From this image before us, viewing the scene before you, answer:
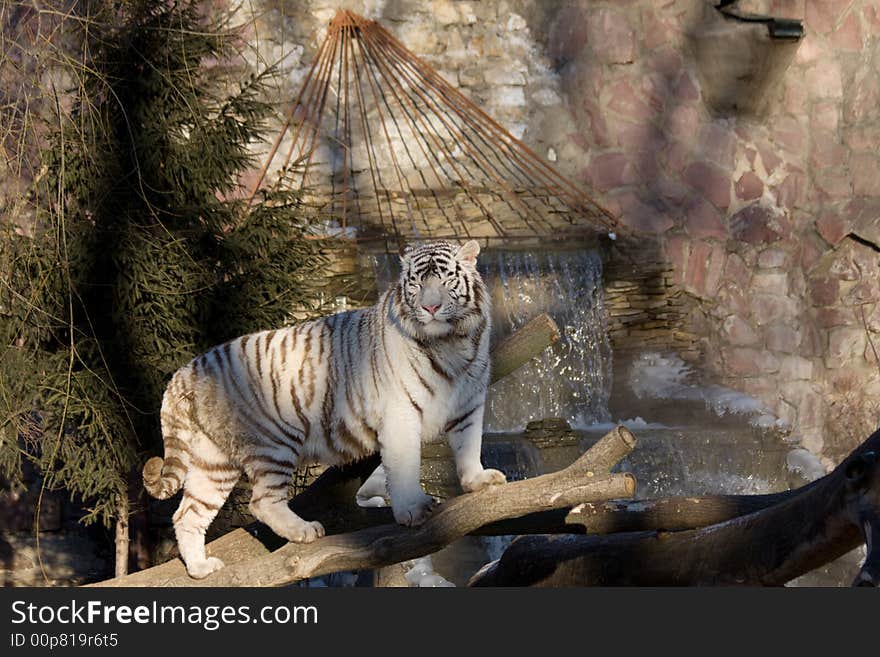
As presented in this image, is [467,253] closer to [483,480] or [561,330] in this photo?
[483,480]

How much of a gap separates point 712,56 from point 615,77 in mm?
697

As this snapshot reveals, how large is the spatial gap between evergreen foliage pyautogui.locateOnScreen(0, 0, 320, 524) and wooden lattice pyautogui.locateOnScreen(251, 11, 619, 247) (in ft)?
6.79

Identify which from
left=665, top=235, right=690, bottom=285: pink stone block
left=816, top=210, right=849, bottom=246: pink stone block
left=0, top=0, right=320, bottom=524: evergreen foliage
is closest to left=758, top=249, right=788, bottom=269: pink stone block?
left=816, top=210, right=849, bottom=246: pink stone block

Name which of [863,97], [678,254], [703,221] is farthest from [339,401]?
[863,97]

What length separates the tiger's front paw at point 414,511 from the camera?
10.9ft

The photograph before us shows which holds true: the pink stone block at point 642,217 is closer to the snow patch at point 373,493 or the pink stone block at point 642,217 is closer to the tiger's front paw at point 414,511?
the snow patch at point 373,493

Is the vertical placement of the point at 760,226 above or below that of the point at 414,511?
above

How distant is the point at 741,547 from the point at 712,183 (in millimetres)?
5661

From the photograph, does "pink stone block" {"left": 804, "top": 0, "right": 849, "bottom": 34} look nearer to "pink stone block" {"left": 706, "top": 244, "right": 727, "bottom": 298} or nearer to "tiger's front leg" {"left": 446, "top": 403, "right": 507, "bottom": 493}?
"pink stone block" {"left": 706, "top": 244, "right": 727, "bottom": 298}

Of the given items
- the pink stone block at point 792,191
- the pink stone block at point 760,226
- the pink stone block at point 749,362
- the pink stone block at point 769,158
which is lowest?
the pink stone block at point 749,362

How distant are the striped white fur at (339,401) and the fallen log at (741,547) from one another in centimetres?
55

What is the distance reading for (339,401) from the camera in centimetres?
350

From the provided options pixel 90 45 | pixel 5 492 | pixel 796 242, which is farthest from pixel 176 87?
pixel 796 242

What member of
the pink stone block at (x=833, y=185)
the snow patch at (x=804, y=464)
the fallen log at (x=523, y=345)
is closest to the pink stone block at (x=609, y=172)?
the pink stone block at (x=833, y=185)
